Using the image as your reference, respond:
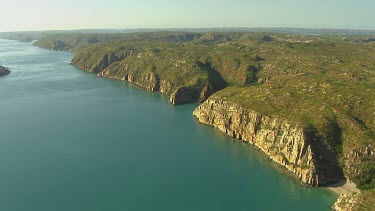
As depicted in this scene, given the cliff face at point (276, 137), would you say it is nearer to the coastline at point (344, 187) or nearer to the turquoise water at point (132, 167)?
the coastline at point (344, 187)

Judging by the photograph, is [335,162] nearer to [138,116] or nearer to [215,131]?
[215,131]

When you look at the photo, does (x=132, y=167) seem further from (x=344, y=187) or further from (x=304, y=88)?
(x=304, y=88)

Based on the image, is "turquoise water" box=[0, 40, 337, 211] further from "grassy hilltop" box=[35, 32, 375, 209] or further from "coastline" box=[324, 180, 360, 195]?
"grassy hilltop" box=[35, 32, 375, 209]

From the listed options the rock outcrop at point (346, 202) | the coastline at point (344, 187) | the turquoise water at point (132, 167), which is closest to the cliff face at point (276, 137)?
the coastline at point (344, 187)

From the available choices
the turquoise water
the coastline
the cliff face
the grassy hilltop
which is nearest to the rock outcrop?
the turquoise water

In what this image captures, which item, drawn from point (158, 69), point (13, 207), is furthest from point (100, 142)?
point (158, 69)

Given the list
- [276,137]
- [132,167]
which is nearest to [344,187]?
[276,137]
